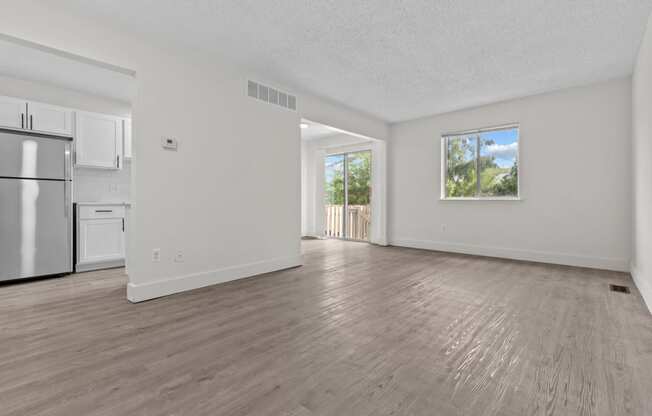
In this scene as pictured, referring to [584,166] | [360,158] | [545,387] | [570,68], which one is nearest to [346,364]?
[545,387]

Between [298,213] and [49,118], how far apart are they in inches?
138

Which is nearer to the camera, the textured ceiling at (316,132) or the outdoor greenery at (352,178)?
the textured ceiling at (316,132)

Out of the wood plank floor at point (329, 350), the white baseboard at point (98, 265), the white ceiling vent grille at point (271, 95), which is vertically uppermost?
the white ceiling vent grille at point (271, 95)

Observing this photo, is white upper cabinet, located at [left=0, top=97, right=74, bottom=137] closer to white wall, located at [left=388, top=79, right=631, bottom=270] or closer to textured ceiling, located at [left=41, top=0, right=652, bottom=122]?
textured ceiling, located at [left=41, top=0, right=652, bottom=122]

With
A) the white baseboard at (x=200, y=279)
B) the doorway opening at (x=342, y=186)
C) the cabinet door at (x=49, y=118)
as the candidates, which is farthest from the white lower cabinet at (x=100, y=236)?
the doorway opening at (x=342, y=186)

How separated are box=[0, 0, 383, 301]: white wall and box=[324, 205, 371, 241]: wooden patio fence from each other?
322 centimetres

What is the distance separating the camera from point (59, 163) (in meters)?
3.83

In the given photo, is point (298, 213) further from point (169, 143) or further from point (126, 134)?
point (126, 134)

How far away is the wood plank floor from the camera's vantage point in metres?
1.39

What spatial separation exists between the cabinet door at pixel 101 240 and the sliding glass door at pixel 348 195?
4807 millimetres

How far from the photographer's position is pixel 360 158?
738cm

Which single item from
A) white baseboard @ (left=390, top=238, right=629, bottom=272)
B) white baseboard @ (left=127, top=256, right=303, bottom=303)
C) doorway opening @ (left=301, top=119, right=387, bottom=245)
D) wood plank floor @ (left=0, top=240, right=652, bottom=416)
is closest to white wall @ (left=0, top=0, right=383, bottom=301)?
white baseboard @ (left=127, top=256, right=303, bottom=303)

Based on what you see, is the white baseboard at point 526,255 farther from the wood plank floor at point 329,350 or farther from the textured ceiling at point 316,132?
the textured ceiling at point 316,132

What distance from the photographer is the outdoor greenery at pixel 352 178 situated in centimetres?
726
